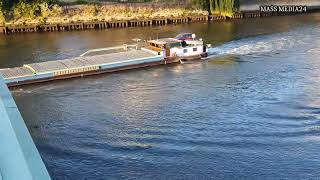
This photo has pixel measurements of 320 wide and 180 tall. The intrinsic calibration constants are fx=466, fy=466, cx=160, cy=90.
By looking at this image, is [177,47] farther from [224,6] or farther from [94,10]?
[224,6]

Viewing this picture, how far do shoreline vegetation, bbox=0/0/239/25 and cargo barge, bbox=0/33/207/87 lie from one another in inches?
654

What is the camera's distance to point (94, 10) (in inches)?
2445

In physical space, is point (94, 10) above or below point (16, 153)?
above

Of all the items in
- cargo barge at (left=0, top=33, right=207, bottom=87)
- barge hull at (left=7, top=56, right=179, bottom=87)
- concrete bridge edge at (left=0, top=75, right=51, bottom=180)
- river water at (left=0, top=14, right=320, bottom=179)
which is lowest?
river water at (left=0, top=14, right=320, bottom=179)

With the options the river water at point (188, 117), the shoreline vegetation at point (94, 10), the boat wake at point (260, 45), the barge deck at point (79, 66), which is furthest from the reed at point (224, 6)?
the barge deck at point (79, 66)

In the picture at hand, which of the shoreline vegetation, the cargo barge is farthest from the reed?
the cargo barge

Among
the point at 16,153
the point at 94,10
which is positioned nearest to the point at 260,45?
the point at 94,10

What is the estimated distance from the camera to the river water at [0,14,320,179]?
20.5m

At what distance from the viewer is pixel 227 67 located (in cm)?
3856

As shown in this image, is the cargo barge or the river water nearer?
the river water

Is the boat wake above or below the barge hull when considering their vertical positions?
above

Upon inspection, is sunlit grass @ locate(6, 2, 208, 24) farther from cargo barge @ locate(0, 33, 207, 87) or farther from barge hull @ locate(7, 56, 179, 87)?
barge hull @ locate(7, 56, 179, 87)

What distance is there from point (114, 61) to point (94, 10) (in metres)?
25.3

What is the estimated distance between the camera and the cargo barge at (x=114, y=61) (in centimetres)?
3512
